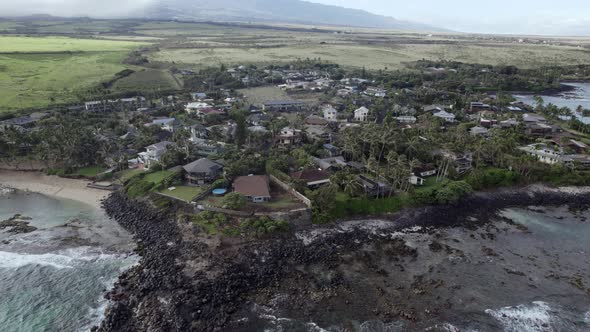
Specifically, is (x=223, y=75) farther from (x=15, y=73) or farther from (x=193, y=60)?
(x=15, y=73)

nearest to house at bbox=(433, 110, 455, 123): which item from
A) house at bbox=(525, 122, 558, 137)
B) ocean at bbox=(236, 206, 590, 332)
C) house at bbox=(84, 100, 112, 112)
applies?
house at bbox=(525, 122, 558, 137)

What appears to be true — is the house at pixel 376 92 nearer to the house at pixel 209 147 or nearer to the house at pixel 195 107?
the house at pixel 195 107

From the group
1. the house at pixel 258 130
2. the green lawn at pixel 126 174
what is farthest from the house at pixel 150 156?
the house at pixel 258 130

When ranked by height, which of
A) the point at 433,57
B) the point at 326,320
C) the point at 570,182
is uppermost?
the point at 433,57

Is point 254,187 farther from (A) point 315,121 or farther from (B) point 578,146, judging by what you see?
(B) point 578,146

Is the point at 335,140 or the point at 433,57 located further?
the point at 433,57

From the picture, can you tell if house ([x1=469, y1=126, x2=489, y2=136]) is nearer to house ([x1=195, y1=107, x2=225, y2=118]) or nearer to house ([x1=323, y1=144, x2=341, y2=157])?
house ([x1=323, y1=144, x2=341, y2=157])

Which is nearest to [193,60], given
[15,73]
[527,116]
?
[15,73]
